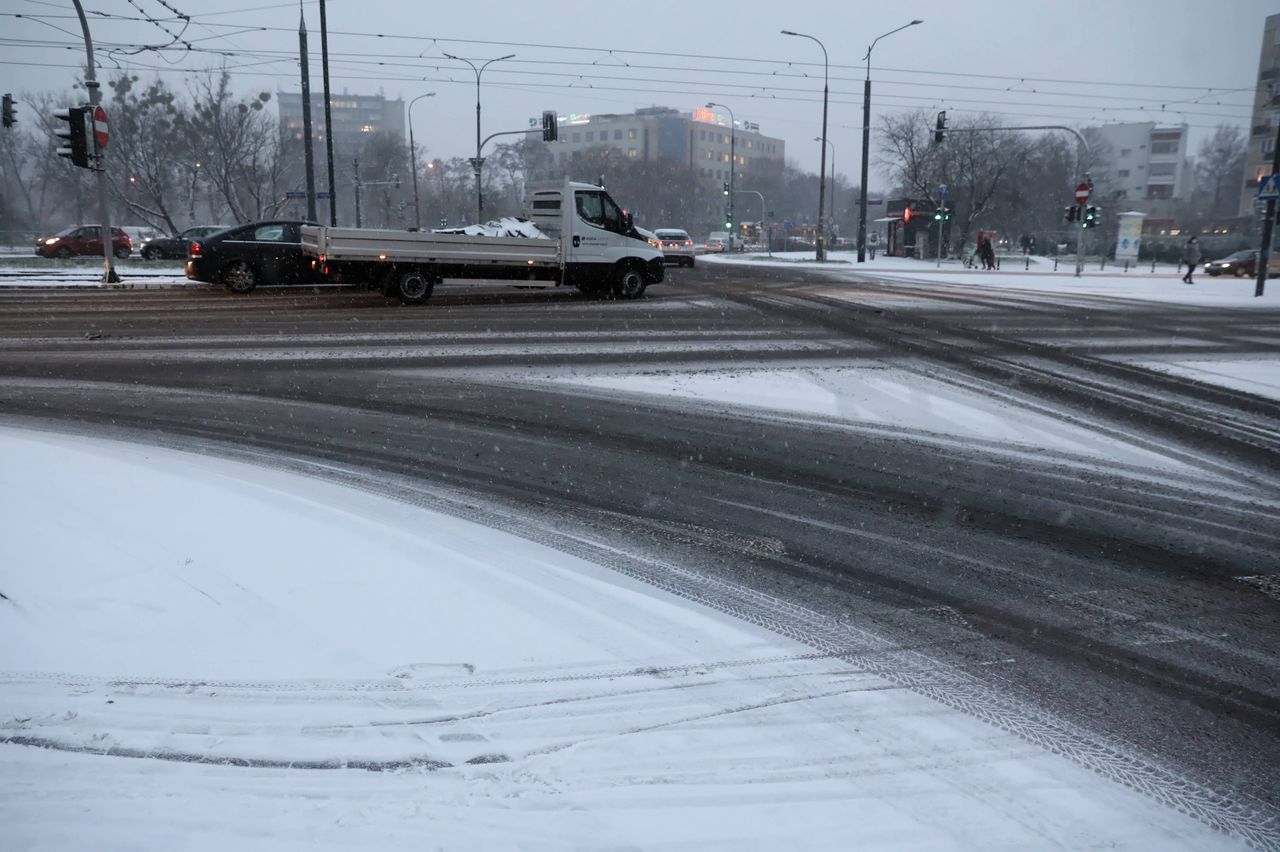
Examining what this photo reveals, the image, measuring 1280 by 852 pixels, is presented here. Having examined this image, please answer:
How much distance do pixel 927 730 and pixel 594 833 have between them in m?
1.35

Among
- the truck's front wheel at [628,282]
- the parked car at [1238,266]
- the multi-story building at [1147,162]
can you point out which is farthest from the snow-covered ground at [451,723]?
the multi-story building at [1147,162]

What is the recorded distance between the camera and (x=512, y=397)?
353 inches

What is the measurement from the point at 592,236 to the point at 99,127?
12810 mm

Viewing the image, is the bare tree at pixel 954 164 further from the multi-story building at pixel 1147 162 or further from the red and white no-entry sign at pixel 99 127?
the multi-story building at pixel 1147 162

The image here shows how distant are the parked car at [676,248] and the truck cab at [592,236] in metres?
16.5

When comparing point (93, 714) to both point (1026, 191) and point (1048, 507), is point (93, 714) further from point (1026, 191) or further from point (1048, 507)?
point (1026, 191)

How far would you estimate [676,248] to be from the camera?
40.4 meters

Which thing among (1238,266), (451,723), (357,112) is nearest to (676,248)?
(1238,266)

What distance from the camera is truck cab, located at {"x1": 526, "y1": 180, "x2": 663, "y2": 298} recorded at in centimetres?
1838

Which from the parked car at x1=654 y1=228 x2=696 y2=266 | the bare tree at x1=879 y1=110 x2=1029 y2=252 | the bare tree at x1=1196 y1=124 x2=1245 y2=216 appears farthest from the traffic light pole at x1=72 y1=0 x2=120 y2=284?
the bare tree at x1=1196 y1=124 x2=1245 y2=216

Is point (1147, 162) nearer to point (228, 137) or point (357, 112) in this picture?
point (228, 137)

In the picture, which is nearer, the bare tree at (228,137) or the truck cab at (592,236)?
the truck cab at (592,236)

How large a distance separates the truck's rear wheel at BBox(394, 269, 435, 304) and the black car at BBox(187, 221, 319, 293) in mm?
3102

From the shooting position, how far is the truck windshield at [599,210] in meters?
18.4
